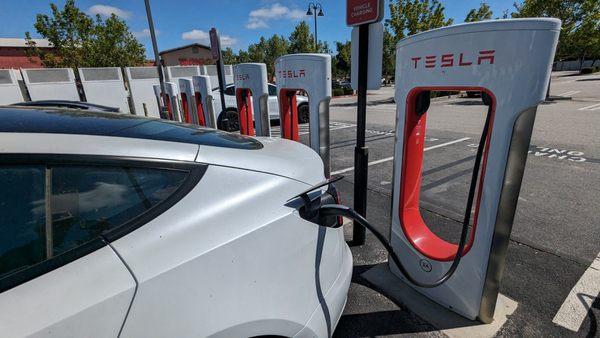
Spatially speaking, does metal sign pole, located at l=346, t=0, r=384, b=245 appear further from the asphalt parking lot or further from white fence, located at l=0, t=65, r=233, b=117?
white fence, located at l=0, t=65, r=233, b=117

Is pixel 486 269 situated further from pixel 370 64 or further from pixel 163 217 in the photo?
pixel 163 217

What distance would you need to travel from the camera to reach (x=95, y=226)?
3.42ft

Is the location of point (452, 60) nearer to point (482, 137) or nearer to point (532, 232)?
point (482, 137)

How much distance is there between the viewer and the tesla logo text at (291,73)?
11.0 ft

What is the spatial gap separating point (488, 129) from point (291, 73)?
2275 mm

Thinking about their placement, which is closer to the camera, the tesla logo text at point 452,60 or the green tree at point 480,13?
the tesla logo text at point 452,60

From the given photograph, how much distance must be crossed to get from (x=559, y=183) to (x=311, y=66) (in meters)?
4.18

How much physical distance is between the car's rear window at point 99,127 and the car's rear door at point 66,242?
213mm

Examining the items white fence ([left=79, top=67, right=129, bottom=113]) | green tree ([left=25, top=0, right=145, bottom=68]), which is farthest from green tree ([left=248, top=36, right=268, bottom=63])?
white fence ([left=79, top=67, right=129, bottom=113])

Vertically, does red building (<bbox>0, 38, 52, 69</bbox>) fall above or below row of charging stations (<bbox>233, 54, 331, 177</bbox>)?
above

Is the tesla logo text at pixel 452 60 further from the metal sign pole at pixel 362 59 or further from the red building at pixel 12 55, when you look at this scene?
the red building at pixel 12 55

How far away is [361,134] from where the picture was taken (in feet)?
8.86

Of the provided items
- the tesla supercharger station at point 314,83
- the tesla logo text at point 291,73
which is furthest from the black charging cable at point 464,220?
A: the tesla logo text at point 291,73

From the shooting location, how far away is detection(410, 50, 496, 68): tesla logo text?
161 centimetres
